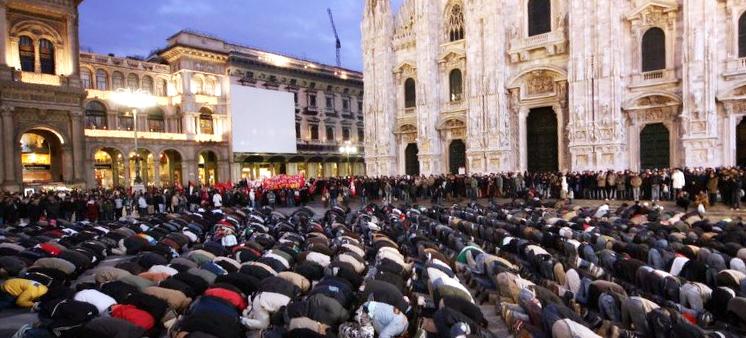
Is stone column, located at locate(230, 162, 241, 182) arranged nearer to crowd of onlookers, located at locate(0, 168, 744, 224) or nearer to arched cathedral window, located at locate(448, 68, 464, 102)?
crowd of onlookers, located at locate(0, 168, 744, 224)

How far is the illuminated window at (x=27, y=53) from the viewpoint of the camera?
3294 cm

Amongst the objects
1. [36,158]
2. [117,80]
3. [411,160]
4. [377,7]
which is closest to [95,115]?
[117,80]

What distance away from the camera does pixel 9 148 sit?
30375 millimetres

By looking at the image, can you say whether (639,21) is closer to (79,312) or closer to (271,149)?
(79,312)

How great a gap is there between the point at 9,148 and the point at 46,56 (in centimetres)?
785

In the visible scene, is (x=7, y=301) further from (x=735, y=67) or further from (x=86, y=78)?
(x=86, y=78)

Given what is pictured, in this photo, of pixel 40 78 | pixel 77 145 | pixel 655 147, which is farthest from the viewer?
pixel 77 145

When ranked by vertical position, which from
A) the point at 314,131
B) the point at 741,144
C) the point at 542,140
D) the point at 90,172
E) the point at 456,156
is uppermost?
the point at 314,131

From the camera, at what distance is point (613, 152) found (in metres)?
25.2

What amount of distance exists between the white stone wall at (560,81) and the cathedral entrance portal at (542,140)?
56 centimetres

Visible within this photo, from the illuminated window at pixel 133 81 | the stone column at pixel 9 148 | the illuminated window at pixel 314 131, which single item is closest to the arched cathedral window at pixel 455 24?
the illuminated window at pixel 314 131

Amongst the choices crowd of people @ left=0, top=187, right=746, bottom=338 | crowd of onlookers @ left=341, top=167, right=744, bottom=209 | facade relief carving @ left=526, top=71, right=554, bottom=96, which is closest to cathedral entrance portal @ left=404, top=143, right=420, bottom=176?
crowd of onlookers @ left=341, top=167, right=744, bottom=209

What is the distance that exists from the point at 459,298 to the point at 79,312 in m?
5.79

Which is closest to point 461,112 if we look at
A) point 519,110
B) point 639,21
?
point 519,110
